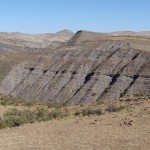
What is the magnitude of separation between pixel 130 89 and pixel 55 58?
37490 mm

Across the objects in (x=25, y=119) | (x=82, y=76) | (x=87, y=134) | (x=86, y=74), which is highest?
(x=87, y=134)

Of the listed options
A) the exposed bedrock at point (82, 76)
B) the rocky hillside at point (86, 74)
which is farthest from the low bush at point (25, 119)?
the exposed bedrock at point (82, 76)

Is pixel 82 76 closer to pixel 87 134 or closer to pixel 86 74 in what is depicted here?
pixel 86 74

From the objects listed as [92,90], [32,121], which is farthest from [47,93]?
[32,121]

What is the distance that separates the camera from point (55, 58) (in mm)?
110125

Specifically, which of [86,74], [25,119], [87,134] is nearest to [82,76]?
[86,74]

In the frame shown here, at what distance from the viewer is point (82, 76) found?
9262cm

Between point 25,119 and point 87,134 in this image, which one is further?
point 25,119

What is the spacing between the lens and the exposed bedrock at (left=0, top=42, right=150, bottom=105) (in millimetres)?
79669

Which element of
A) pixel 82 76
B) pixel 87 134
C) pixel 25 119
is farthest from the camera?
pixel 82 76

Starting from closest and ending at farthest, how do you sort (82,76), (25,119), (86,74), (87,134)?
1. (87,134)
2. (25,119)
3. (82,76)
4. (86,74)

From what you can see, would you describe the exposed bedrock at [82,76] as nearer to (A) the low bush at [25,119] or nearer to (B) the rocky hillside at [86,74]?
(B) the rocky hillside at [86,74]

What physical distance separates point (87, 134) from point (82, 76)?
73154 millimetres

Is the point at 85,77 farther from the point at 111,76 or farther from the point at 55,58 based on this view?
the point at 55,58
